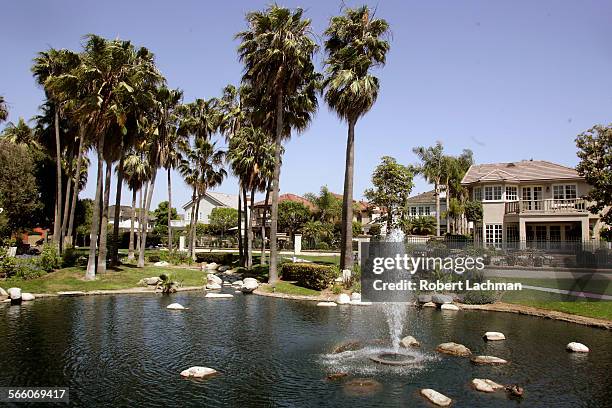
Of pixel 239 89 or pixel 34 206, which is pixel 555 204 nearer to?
pixel 239 89

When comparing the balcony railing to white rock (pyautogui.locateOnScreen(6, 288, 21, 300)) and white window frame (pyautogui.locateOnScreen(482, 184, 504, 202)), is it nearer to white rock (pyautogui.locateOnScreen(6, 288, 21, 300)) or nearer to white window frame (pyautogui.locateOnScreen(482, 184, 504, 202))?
white window frame (pyautogui.locateOnScreen(482, 184, 504, 202))

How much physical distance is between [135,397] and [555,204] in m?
43.7

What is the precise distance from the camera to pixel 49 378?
42.9 feet

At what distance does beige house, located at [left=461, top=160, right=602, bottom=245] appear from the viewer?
44.7m

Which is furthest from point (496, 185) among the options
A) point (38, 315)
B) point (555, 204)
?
point (38, 315)

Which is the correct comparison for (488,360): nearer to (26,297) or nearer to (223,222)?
(26,297)

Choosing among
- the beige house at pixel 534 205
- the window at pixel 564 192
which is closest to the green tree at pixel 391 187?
the beige house at pixel 534 205

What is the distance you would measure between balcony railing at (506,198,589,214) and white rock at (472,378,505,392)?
119 ft

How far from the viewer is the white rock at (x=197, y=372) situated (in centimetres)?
1352

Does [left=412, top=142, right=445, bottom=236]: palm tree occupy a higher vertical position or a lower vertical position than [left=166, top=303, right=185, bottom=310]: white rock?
higher

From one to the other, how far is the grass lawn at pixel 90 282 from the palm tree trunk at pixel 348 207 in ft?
35.5

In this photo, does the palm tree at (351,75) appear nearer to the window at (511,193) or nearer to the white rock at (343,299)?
the white rock at (343,299)

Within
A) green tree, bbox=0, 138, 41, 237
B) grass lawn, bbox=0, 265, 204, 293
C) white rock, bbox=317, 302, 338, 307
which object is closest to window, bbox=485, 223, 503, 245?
white rock, bbox=317, 302, 338, 307

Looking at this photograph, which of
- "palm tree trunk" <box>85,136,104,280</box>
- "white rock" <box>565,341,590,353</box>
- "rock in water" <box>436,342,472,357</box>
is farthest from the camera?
"palm tree trunk" <box>85,136,104,280</box>
